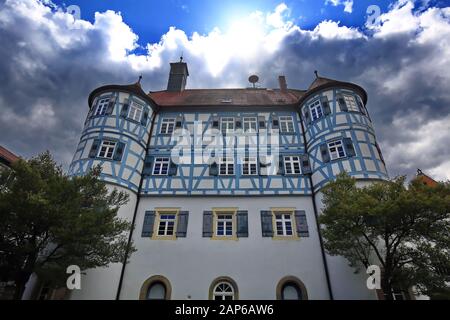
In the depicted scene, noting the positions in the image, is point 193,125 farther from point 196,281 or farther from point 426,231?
point 426,231

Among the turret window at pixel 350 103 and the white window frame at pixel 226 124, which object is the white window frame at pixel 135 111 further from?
the turret window at pixel 350 103

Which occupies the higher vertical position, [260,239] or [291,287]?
[260,239]

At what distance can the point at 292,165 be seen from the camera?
18422mm

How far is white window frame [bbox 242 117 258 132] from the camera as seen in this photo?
20.3 metres

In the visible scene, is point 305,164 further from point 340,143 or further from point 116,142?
point 116,142

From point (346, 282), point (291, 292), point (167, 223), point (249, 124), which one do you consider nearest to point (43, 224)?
point (167, 223)

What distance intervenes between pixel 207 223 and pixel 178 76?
56.3 ft

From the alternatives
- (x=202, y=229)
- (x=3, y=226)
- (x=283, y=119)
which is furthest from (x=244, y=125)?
(x=3, y=226)

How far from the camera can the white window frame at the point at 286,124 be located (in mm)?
20266

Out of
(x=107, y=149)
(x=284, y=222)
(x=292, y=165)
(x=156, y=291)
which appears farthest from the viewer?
(x=292, y=165)

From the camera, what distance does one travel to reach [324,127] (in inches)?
720

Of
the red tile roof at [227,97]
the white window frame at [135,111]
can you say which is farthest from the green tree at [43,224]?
the red tile roof at [227,97]

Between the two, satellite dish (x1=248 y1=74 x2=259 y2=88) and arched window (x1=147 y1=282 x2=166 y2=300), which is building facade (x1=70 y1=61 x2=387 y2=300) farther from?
satellite dish (x1=248 y1=74 x2=259 y2=88)
